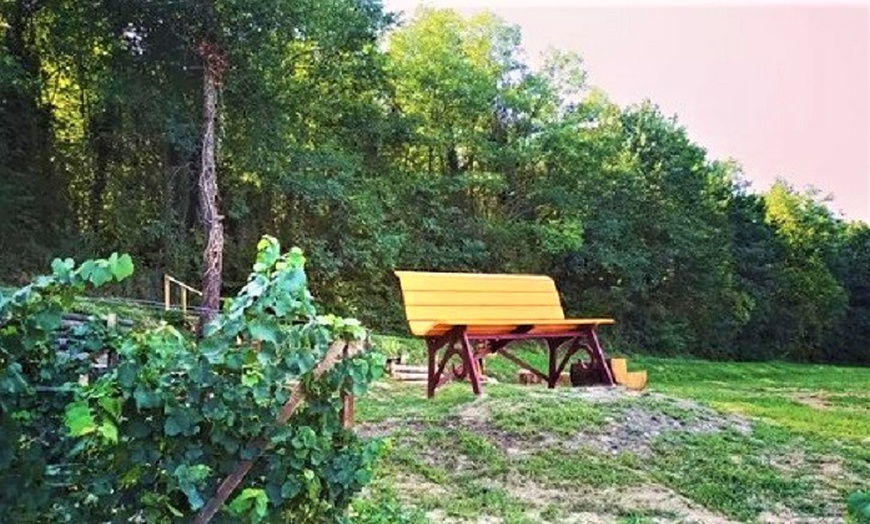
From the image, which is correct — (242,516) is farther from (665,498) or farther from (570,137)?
(570,137)

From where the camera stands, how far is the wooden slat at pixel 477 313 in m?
5.17

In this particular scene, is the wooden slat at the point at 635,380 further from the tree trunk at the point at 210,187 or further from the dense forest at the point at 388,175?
the dense forest at the point at 388,175

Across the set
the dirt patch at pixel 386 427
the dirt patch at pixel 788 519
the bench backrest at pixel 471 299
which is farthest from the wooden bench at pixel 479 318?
the dirt patch at pixel 788 519

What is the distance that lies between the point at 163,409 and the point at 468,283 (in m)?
3.87

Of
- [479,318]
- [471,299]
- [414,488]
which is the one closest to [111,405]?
→ [414,488]

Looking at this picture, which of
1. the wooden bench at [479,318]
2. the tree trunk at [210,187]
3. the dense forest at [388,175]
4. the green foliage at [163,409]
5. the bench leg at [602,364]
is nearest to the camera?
the green foliage at [163,409]

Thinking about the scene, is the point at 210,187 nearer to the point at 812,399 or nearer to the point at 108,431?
the point at 812,399

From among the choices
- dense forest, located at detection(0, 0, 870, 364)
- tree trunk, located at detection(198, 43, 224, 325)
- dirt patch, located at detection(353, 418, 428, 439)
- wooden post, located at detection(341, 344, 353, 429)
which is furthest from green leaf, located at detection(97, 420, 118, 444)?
dense forest, located at detection(0, 0, 870, 364)

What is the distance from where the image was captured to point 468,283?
550 cm

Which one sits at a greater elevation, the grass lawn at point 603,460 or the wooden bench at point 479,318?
the wooden bench at point 479,318

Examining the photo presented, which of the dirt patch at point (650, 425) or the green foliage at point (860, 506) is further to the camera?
the dirt patch at point (650, 425)

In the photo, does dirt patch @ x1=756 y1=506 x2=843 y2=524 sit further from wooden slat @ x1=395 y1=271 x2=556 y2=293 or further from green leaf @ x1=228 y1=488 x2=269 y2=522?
wooden slat @ x1=395 y1=271 x2=556 y2=293

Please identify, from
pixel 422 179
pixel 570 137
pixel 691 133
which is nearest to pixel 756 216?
pixel 691 133

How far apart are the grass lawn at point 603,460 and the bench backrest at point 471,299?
0.53 meters
